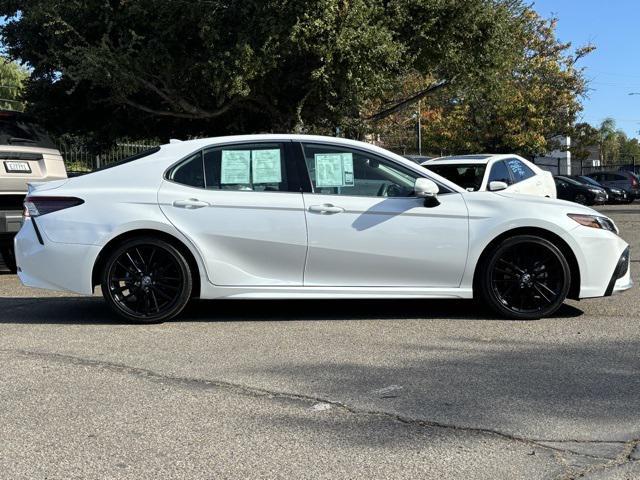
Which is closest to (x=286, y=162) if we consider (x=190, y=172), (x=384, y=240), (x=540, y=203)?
(x=190, y=172)

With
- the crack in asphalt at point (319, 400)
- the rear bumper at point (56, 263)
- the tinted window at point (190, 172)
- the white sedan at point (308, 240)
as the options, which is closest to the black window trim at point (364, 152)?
the white sedan at point (308, 240)

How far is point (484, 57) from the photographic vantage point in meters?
16.1

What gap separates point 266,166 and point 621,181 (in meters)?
30.6

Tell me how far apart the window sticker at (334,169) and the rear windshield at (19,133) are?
4.94 meters

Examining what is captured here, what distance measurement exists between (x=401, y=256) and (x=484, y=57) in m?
11.3

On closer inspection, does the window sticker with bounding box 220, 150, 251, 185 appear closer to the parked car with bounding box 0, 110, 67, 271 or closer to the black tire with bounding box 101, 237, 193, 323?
the black tire with bounding box 101, 237, 193, 323

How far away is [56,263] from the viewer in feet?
20.2

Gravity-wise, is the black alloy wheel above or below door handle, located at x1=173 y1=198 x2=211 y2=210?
below

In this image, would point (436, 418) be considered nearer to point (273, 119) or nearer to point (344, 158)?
point (344, 158)

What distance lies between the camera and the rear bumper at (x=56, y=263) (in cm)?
612

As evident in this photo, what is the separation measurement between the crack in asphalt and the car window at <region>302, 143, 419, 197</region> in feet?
7.45

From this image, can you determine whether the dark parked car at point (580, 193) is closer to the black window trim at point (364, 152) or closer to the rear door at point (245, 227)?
the black window trim at point (364, 152)

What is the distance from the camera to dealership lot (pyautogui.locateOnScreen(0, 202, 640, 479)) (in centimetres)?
336

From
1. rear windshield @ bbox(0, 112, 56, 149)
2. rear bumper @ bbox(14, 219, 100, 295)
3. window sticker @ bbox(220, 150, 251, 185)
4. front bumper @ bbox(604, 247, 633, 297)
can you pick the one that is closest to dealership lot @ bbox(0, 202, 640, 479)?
front bumper @ bbox(604, 247, 633, 297)
